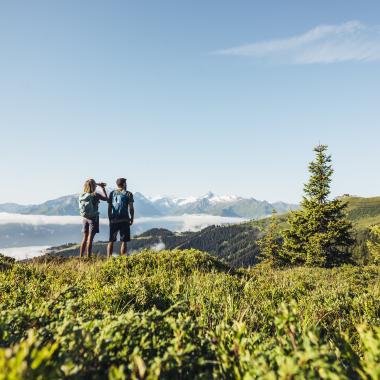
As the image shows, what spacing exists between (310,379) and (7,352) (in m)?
1.49

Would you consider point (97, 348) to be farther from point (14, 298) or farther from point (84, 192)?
point (84, 192)

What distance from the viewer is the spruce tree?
131ft

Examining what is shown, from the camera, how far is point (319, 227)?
42.0m

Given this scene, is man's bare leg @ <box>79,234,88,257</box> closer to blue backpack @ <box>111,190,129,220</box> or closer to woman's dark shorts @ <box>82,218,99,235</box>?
woman's dark shorts @ <box>82,218,99,235</box>

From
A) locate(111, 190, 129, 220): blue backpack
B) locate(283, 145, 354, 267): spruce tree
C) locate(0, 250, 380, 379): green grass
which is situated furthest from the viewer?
locate(283, 145, 354, 267): spruce tree

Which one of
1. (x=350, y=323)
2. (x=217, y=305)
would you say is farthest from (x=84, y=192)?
(x=350, y=323)

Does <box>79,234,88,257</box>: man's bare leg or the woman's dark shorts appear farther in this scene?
<box>79,234,88,257</box>: man's bare leg

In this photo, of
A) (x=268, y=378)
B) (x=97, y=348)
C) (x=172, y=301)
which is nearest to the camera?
(x=268, y=378)

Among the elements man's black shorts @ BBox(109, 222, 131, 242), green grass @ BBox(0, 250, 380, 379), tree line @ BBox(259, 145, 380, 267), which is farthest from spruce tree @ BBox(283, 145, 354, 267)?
green grass @ BBox(0, 250, 380, 379)

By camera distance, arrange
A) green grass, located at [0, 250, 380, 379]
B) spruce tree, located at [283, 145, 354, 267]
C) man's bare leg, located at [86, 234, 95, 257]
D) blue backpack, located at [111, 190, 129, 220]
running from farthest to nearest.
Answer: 1. spruce tree, located at [283, 145, 354, 267]
2. man's bare leg, located at [86, 234, 95, 257]
3. blue backpack, located at [111, 190, 129, 220]
4. green grass, located at [0, 250, 380, 379]

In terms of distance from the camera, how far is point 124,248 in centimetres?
1287

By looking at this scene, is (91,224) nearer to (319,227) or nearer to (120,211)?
(120,211)

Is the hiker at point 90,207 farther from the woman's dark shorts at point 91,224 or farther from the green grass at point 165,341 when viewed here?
the green grass at point 165,341

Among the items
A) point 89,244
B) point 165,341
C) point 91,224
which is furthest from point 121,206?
point 165,341
